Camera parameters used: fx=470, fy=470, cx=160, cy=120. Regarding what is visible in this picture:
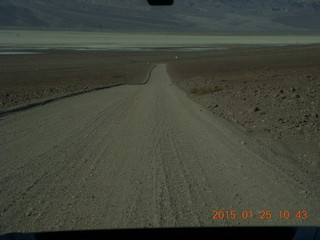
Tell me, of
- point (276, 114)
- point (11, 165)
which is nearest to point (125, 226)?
point (11, 165)

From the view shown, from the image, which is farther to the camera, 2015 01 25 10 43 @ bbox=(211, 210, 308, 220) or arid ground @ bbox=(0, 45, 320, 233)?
arid ground @ bbox=(0, 45, 320, 233)

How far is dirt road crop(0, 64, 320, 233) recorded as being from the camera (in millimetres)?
5848

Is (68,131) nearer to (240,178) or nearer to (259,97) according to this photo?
(240,178)

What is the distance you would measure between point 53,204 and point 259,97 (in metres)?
12.9

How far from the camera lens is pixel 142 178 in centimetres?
766

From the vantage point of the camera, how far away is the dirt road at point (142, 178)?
5.85 m

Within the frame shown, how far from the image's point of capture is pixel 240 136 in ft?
36.5

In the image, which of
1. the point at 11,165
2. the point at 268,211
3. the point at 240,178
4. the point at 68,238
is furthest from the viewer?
the point at 11,165
